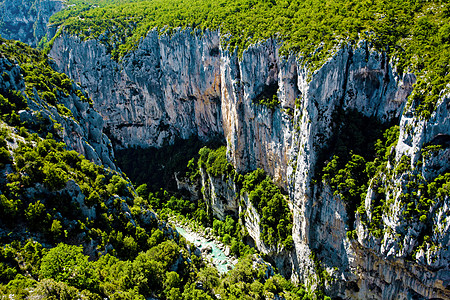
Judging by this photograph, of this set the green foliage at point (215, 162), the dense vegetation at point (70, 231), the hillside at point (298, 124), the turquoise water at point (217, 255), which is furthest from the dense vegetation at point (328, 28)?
the turquoise water at point (217, 255)

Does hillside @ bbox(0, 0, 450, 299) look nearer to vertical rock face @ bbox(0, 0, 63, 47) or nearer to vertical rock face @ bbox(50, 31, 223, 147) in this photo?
vertical rock face @ bbox(50, 31, 223, 147)

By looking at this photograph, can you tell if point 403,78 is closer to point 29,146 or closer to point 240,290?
point 240,290

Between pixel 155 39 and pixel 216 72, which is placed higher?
pixel 155 39

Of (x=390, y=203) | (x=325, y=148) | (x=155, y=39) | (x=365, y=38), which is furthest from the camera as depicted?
(x=155, y=39)

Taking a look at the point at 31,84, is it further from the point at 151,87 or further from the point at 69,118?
the point at 151,87

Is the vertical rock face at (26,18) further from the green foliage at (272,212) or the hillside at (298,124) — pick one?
the green foliage at (272,212)

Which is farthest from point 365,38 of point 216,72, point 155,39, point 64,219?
point 155,39

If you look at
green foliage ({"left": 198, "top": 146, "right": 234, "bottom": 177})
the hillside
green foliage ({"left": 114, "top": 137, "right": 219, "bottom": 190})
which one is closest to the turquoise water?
Result: the hillside
